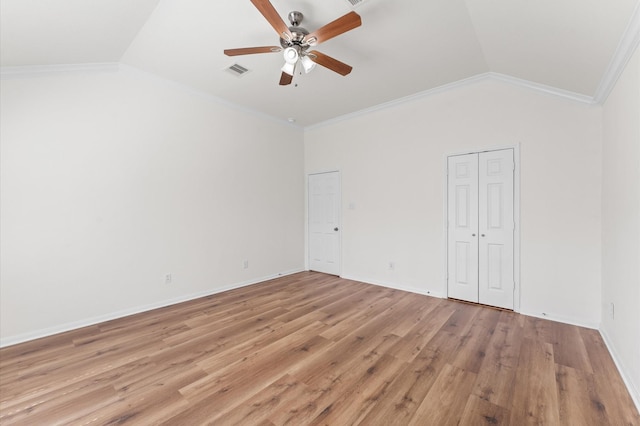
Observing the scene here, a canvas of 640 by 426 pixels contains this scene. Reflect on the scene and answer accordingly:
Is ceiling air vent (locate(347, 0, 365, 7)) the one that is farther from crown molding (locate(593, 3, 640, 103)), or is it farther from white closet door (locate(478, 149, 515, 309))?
white closet door (locate(478, 149, 515, 309))

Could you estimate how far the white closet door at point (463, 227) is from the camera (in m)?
3.58

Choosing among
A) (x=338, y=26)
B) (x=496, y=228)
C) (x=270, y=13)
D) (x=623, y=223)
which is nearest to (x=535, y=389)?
(x=623, y=223)

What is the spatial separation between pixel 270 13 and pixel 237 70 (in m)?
1.55

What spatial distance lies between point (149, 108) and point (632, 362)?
17.9 feet

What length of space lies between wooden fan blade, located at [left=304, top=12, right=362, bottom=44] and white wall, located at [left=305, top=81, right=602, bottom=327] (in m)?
2.38

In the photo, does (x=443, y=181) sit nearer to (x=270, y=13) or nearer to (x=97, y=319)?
(x=270, y=13)

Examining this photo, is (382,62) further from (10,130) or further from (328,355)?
(10,130)

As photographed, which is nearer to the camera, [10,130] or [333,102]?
[10,130]

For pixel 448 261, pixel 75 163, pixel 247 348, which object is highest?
pixel 75 163

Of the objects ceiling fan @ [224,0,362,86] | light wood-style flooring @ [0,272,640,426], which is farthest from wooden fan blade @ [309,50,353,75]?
light wood-style flooring @ [0,272,640,426]

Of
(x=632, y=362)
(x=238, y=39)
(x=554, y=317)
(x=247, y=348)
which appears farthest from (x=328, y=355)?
(x=238, y=39)

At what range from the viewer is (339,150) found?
510cm

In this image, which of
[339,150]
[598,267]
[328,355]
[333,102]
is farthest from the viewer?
[339,150]

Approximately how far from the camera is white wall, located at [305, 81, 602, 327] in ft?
9.55
